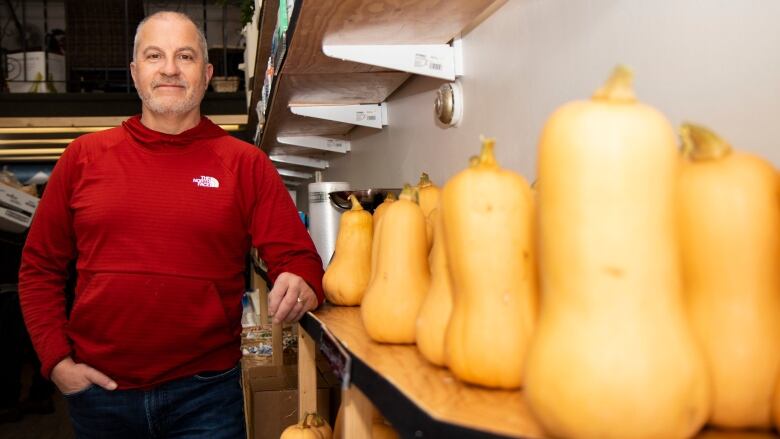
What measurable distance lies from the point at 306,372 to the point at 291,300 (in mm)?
214

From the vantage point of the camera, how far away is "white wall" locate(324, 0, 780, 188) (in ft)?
2.34

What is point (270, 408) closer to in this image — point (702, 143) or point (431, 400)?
point (431, 400)

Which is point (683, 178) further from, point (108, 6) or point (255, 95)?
point (108, 6)

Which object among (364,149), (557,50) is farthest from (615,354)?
(364,149)

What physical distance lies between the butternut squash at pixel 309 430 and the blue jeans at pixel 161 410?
25cm

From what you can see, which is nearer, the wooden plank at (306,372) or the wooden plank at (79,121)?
the wooden plank at (306,372)

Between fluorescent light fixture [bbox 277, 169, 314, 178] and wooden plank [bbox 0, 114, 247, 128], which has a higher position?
wooden plank [bbox 0, 114, 247, 128]

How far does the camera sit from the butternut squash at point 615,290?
53 cm

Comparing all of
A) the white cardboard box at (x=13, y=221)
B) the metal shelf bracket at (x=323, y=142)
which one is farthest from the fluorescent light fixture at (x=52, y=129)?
the metal shelf bracket at (x=323, y=142)

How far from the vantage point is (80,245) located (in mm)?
1649

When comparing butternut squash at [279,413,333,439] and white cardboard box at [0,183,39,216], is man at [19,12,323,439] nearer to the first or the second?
butternut squash at [279,413,333,439]

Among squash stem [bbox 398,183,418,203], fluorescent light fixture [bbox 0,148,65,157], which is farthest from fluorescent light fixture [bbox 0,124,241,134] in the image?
squash stem [bbox 398,183,418,203]

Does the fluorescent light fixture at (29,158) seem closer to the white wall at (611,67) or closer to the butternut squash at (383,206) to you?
the white wall at (611,67)

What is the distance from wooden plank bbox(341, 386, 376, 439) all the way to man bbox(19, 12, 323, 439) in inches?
19.4
